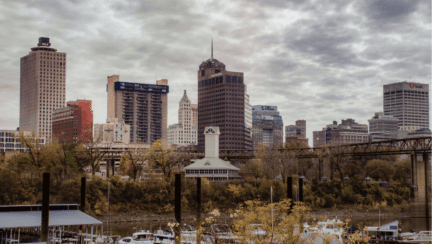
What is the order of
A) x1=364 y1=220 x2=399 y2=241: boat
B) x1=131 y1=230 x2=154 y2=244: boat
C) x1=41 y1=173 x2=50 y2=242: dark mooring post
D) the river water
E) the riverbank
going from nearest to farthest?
x1=41 y1=173 x2=50 y2=242: dark mooring post
x1=131 y1=230 x2=154 y2=244: boat
x1=364 y1=220 x2=399 y2=241: boat
the river water
the riverbank

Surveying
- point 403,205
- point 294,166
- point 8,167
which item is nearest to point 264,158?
point 294,166

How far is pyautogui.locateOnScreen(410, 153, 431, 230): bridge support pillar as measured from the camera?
332 ft

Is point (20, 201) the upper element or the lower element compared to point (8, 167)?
lower

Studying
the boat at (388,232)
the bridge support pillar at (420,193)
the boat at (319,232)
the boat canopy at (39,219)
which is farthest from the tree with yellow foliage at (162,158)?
the boat at (319,232)

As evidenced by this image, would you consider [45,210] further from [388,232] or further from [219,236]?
[388,232]

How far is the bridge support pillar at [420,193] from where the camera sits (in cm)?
10125

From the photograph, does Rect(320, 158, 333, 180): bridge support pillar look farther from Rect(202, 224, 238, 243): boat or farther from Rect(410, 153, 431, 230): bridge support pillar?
Rect(202, 224, 238, 243): boat

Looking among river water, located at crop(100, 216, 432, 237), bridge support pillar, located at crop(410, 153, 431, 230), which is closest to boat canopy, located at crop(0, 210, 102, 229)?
river water, located at crop(100, 216, 432, 237)

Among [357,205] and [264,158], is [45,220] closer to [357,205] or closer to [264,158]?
[357,205]

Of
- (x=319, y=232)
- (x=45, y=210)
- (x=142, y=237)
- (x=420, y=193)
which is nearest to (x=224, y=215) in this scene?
(x=142, y=237)

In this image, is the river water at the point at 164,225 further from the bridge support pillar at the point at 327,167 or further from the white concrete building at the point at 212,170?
the bridge support pillar at the point at 327,167

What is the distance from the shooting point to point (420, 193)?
10131 cm

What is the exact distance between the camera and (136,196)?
10494cm

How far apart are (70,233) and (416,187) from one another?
73.6m
